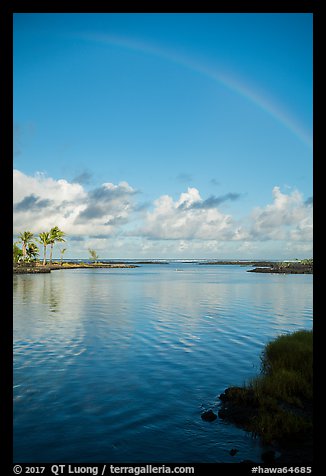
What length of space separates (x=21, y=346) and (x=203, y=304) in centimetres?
2800

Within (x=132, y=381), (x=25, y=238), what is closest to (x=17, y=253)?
→ (x=25, y=238)

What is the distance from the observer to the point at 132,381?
16906 millimetres

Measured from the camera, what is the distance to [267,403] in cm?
1223

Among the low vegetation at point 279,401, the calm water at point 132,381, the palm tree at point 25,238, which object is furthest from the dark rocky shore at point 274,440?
the palm tree at point 25,238

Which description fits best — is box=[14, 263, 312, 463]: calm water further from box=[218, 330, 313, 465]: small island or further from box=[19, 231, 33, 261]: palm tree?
box=[19, 231, 33, 261]: palm tree

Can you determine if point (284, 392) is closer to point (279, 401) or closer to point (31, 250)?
point (279, 401)

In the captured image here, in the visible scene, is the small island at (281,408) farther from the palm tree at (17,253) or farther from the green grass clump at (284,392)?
the palm tree at (17,253)

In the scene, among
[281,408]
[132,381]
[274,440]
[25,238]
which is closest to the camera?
[274,440]

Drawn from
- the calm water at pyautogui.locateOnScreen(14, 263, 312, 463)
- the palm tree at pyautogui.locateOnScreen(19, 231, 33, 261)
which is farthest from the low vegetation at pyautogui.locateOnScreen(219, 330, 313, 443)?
the palm tree at pyautogui.locateOnScreen(19, 231, 33, 261)

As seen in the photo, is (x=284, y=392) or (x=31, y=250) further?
(x=31, y=250)

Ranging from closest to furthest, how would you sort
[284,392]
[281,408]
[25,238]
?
[281,408] → [284,392] → [25,238]

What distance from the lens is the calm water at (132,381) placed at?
10445mm
